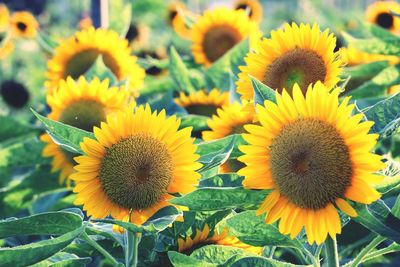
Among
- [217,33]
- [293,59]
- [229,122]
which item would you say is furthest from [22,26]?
[293,59]

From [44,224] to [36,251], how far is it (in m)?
0.06

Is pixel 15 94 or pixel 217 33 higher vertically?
pixel 15 94

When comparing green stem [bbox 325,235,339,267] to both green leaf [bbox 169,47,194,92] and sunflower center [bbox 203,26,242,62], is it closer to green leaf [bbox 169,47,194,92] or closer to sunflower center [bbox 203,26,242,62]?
green leaf [bbox 169,47,194,92]

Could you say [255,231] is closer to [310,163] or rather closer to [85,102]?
[310,163]

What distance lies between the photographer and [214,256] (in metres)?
1.16

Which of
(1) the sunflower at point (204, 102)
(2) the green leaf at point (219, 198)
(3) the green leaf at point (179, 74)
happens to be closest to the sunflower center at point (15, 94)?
(3) the green leaf at point (179, 74)

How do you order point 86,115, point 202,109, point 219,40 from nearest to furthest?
point 86,115 < point 202,109 < point 219,40

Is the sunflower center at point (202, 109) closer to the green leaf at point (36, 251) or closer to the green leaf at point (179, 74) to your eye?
the green leaf at point (179, 74)

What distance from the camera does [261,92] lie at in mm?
1116

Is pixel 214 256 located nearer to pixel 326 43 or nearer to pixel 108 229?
pixel 108 229

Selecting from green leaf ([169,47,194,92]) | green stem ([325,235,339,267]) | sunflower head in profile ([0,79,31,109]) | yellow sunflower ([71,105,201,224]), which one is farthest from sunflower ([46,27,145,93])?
sunflower head in profile ([0,79,31,109])

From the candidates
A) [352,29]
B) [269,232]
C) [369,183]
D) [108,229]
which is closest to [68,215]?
[108,229]

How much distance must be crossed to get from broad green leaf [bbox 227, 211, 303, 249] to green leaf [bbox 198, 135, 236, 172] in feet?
0.29

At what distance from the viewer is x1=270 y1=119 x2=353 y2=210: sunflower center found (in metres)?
1.00
